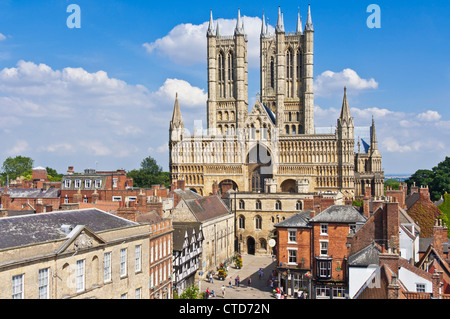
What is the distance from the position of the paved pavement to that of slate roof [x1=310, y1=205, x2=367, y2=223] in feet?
28.5

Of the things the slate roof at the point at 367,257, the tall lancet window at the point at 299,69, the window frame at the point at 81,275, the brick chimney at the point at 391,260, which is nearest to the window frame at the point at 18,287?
the window frame at the point at 81,275

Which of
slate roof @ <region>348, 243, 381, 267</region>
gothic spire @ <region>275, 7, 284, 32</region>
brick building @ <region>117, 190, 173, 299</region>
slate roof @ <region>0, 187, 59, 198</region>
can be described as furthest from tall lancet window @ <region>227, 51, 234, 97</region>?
slate roof @ <region>348, 243, 381, 267</region>

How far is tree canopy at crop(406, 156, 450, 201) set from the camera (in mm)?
102887

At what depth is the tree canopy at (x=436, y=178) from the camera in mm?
102887

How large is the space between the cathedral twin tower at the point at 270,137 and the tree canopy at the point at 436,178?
1234cm

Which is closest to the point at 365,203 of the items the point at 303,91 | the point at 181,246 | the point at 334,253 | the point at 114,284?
the point at 334,253

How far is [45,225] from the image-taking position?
24.5 m

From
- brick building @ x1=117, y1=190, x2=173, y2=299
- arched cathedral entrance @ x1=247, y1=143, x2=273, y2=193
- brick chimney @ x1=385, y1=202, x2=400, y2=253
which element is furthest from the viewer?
arched cathedral entrance @ x1=247, y1=143, x2=273, y2=193

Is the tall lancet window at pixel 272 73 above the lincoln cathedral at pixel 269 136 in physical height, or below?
above

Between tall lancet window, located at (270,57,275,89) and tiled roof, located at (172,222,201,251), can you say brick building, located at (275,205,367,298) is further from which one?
tall lancet window, located at (270,57,275,89)

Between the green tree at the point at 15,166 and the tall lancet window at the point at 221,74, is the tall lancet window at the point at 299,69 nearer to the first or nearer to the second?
the tall lancet window at the point at 221,74

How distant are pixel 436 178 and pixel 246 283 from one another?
72471 millimetres
